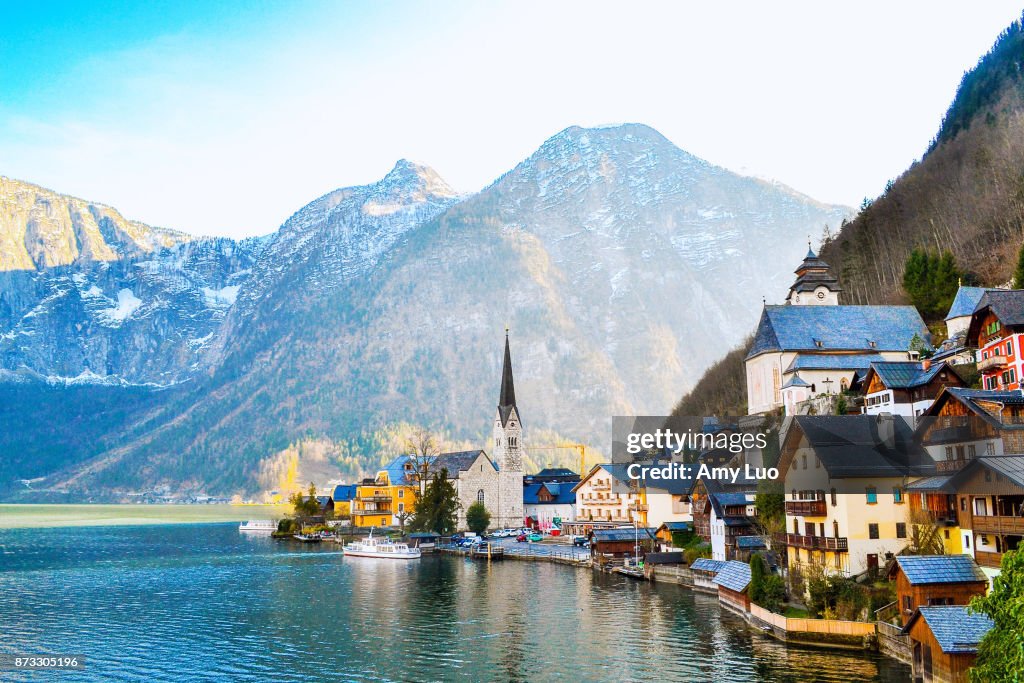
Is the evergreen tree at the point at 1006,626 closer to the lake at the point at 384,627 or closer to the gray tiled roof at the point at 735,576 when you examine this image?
the lake at the point at 384,627

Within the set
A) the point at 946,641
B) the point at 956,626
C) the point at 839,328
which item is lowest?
the point at 946,641

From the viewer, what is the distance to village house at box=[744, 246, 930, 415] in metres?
92.4

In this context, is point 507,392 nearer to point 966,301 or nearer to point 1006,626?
point 966,301

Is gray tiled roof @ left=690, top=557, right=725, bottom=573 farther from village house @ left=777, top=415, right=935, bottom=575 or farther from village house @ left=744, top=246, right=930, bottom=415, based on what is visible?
village house @ left=744, top=246, right=930, bottom=415

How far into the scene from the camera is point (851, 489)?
51.6 metres

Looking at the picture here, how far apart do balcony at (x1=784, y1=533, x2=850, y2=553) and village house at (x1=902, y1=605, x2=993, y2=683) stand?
10835 mm

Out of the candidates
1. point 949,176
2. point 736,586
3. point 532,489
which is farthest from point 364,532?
point 949,176

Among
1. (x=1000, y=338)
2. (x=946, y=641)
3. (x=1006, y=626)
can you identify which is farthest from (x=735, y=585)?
(x=1006, y=626)

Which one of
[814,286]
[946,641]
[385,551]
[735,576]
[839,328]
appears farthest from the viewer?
[814,286]

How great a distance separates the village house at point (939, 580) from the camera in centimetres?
4216

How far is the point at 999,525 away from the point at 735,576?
22155mm

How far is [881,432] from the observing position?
2186 inches

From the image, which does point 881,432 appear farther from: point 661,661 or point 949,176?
point 949,176

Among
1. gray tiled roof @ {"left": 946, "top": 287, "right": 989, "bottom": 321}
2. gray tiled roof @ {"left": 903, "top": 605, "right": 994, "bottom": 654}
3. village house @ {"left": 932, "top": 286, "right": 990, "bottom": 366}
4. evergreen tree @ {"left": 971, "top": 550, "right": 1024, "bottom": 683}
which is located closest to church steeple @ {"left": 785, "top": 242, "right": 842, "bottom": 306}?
village house @ {"left": 932, "top": 286, "right": 990, "bottom": 366}
